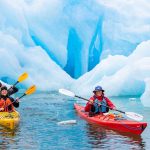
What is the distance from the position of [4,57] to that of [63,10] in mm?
4647

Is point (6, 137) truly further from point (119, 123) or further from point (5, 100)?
point (119, 123)

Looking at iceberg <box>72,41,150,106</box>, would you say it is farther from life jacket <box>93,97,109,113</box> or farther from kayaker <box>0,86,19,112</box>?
kayaker <box>0,86,19,112</box>

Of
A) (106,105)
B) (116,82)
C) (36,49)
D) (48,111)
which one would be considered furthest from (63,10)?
(106,105)

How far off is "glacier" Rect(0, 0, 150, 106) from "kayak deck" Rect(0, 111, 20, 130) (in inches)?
353

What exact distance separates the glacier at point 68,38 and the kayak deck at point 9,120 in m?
8.96

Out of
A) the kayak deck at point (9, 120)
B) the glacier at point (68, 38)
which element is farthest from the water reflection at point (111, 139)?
the glacier at point (68, 38)

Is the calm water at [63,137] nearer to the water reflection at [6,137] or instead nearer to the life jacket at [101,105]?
the water reflection at [6,137]

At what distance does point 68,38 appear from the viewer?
2531 centimetres

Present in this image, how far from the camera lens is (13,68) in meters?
21.0

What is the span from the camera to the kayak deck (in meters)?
9.63

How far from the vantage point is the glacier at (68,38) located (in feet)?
69.3

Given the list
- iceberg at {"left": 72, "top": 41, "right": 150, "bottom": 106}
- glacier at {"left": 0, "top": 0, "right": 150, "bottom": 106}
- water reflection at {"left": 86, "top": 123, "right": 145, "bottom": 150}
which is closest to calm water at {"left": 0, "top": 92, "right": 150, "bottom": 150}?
water reflection at {"left": 86, "top": 123, "right": 145, "bottom": 150}

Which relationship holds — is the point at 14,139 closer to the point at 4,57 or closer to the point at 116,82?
the point at 116,82

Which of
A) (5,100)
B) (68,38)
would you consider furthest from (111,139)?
(68,38)
